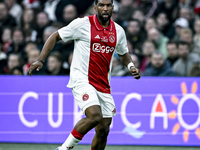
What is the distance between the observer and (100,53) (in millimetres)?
4695

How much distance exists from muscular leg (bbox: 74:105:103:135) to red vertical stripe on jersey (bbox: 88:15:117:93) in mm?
361

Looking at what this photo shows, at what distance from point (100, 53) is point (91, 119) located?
2.79 feet

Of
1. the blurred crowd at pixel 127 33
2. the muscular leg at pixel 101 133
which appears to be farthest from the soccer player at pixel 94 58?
the blurred crowd at pixel 127 33

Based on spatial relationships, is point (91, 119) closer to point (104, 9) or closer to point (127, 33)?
point (104, 9)

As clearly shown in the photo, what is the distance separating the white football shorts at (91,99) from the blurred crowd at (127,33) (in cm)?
248

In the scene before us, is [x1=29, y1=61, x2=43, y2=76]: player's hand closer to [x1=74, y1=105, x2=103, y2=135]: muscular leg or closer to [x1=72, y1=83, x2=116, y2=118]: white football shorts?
[x1=72, y1=83, x2=116, y2=118]: white football shorts

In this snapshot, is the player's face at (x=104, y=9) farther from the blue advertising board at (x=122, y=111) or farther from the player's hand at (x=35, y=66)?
the blue advertising board at (x=122, y=111)

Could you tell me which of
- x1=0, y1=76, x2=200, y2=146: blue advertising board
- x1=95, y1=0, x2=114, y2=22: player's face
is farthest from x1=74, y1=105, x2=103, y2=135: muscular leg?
x1=0, y1=76, x2=200, y2=146: blue advertising board

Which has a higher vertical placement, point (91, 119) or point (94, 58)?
point (94, 58)

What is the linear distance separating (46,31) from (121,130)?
10.0ft

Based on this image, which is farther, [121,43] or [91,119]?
[121,43]

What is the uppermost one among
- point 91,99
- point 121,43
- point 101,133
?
point 121,43

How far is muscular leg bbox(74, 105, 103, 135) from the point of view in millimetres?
4367

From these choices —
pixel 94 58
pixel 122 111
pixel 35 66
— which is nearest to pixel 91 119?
pixel 94 58
